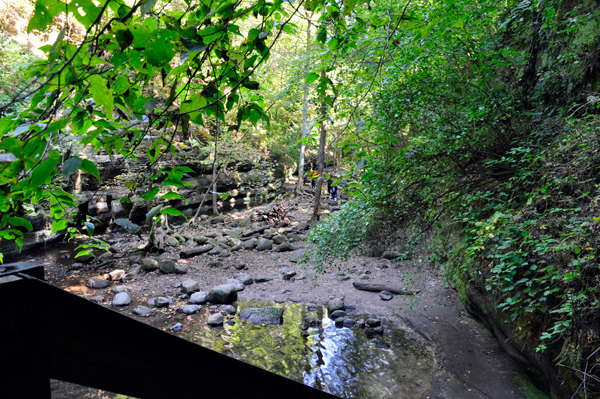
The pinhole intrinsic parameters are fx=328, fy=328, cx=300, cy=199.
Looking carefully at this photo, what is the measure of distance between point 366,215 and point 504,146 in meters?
1.76

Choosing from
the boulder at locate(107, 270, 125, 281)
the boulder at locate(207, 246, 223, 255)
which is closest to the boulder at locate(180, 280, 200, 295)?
the boulder at locate(107, 270, 125, 281)

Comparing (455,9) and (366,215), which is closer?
(455,9)

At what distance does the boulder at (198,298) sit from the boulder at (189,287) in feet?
1.02

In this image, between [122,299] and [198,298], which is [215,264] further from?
[122,299]

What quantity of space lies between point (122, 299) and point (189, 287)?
1.35 metres

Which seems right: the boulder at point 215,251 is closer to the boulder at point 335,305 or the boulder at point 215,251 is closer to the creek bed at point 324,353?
the creek bed at point 324,353

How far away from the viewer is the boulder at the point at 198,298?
22.9 ft

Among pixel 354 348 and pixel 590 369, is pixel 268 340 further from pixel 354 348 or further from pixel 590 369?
pixel 590 369

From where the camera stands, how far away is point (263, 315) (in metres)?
6.41

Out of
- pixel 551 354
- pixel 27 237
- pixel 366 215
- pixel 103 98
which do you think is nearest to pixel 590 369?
pixel 551 354

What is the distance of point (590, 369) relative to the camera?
231 cm

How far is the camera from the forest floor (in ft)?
14.0

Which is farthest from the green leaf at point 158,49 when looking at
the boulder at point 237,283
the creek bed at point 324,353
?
the boulder at point 237,283

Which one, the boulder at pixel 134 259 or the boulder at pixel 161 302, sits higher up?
the boulder at pixel 134 259
